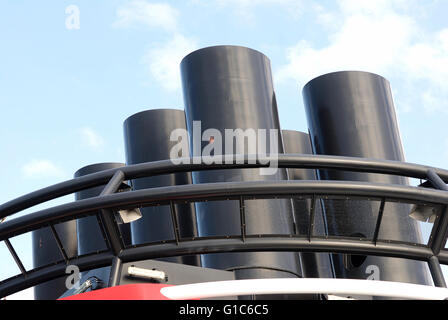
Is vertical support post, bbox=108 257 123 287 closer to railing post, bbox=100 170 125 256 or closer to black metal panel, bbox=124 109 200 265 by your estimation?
railing post, bbox=100 170 125 256

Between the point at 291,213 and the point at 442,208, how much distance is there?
28.5 feet

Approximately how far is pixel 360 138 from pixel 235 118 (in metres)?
5.79

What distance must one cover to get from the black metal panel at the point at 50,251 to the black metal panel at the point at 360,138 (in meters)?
18.6

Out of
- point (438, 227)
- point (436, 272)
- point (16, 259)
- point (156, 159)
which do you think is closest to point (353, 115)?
point (156, 159)

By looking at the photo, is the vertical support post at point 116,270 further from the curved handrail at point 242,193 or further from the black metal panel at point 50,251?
the black metal panel at point 50,251

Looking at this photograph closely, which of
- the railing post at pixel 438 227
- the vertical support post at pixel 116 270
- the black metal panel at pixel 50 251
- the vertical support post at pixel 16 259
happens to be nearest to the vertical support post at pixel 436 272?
the railing post at pixel 438 227

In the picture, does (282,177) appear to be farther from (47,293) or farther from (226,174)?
(47,293)

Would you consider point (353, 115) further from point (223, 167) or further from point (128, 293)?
point (128, 293)

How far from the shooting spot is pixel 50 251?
38.8 m

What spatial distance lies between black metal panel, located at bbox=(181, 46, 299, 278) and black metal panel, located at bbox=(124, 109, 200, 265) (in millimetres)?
4581

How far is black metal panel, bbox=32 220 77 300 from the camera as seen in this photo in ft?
123

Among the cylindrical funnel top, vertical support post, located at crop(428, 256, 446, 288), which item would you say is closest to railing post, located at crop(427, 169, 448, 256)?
vertical support post, located at crop(428, 256, 446, 288)

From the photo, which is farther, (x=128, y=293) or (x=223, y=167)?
(x=223, y=167)

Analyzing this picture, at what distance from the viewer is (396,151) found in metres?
25.0
